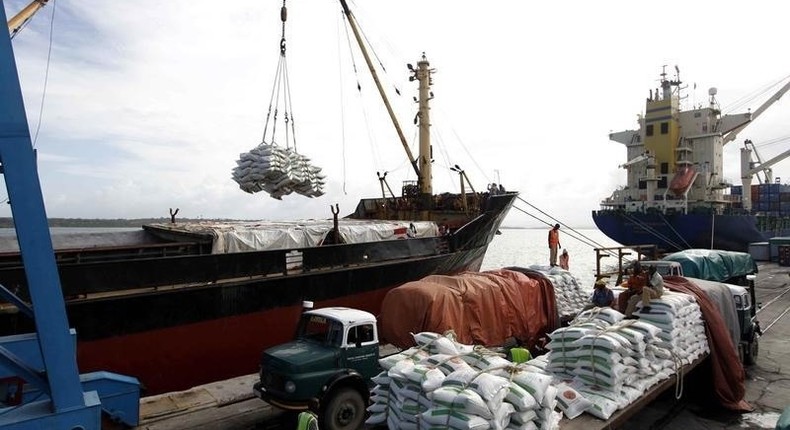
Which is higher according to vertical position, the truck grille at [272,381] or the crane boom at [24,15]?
the crane boom at [24,15]

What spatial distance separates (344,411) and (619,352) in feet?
14.1

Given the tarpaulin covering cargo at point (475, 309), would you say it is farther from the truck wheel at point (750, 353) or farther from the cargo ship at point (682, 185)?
the cargo ship at point (682, 185)

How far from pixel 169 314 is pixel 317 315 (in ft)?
13.6

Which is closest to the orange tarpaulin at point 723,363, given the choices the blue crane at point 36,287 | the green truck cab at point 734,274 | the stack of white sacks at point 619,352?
the stack of white sacks at point 619,352

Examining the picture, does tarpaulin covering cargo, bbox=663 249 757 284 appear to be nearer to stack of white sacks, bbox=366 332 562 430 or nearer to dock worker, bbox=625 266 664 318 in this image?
dock worker, bbox=625 266 664 318

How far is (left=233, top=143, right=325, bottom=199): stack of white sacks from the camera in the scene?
12875 millimetres

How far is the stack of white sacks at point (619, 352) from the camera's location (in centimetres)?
604

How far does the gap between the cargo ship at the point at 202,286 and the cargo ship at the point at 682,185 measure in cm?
3398

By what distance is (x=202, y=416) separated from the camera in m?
8.24

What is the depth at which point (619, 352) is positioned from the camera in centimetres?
630

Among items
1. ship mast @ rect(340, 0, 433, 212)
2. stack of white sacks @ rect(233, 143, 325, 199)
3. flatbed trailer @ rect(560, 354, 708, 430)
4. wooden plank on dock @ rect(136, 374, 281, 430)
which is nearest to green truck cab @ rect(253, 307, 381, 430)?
wooden plank on dock @ rect(136, 374, 281, 430)

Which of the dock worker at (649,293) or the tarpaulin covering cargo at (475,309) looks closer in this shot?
the dock worker at (649,293)

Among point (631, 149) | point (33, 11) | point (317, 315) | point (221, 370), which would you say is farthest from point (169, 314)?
point (631, 149)

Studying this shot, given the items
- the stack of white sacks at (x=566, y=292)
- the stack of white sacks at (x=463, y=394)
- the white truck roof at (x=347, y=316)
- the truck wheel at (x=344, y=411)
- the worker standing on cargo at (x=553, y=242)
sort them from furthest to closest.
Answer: the worker standing on cargo at (x=553, y=242) < the stack of white sacks at (x=566, y=292) < the white truck roof at (x=347, y=316) < the truck wheel at (x=344, y=411) < the stack of white sacks at (x=463, y=394)
